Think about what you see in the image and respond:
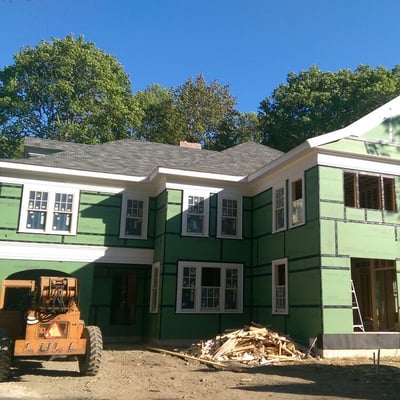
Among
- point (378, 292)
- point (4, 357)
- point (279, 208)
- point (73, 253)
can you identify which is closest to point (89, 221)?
point (73, 253)

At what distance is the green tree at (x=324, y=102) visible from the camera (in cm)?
3809

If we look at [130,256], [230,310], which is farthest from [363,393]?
[130,256]

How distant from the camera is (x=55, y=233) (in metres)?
18.7

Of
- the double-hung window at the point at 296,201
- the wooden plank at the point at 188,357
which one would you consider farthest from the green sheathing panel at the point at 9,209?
the double-hung window at the point at 296,201

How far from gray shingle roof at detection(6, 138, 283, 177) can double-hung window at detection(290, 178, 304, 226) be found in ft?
11.1

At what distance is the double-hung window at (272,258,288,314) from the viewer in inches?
632

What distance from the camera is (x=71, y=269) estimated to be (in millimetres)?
18578

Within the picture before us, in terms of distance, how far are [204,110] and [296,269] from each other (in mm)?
29474

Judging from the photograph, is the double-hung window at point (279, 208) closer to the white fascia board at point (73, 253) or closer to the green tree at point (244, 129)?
the white fascia board at point (73, 253)

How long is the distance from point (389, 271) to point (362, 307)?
2661 millimetres

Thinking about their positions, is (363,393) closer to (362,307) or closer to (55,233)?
(362,307)

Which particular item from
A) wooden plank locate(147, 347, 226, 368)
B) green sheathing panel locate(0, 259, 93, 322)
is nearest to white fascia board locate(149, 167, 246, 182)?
green sheathing panel locate(0, 259, 93, 322)

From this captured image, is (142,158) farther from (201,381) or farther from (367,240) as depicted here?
(201,381)

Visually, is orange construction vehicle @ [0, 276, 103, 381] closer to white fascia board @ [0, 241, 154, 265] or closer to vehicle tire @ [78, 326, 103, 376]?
vehicle tire @ [78, 326, 103, 376]
